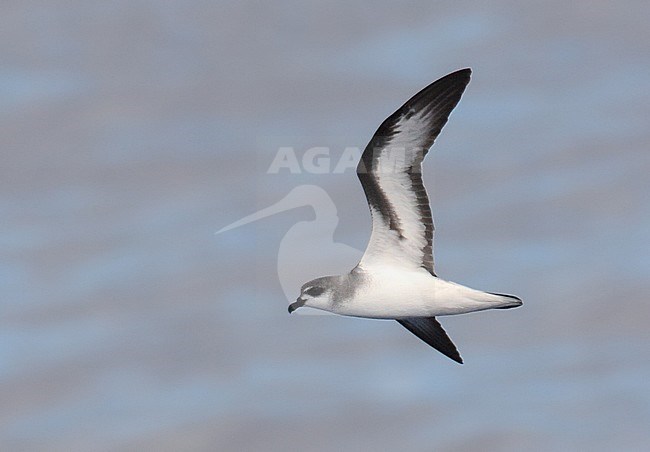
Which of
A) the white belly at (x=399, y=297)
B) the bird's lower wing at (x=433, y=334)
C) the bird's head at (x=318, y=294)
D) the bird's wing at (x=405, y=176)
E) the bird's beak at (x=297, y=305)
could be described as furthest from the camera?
the bird's lower wing at (x=433, y=334)

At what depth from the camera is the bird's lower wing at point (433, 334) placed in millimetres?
28250

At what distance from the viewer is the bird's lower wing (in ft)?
92.7

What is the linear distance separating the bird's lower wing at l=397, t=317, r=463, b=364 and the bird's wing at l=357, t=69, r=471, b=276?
2.19 metres

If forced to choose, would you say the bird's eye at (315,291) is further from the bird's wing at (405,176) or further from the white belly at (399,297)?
the bird's wing at (405,176)

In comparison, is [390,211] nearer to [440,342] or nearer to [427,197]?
[427,197]

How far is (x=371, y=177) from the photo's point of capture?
25766 millimetres

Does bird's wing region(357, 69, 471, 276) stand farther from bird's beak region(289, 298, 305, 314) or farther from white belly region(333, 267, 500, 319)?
bird's beak region(289, 298, 305, 314)

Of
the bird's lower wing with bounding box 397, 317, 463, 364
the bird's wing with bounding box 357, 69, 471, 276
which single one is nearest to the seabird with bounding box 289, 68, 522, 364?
the bird's wing with bounding box 357, 69, 471, 276

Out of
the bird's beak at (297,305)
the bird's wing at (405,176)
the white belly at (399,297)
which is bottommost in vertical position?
the white belly at (399,297)

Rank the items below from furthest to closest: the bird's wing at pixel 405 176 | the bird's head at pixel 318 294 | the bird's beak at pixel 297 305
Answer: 1. the bird's beak at pixel 297 305
2. the bird's head at pixel 318 294
3. the bird's wing at pixel 405 176

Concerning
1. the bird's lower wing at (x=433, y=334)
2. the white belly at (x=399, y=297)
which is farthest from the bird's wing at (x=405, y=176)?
the bird's lower wing at (x=433, y=334)

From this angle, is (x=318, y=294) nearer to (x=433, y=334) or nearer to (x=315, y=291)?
(x=315, y=291)

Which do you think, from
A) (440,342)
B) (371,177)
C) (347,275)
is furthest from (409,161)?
(440,342)

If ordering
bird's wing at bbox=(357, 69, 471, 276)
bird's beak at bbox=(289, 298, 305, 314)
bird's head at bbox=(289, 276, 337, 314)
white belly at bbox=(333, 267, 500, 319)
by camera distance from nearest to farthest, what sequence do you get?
bird's wing at bbox=(357, 69, 471, 276), white belly at bbox=(333, 267, 500, 319), bird's head at bbox=(289, 276, 337, 314), bird's beak at bbox=(289, 298, 305, 314)
